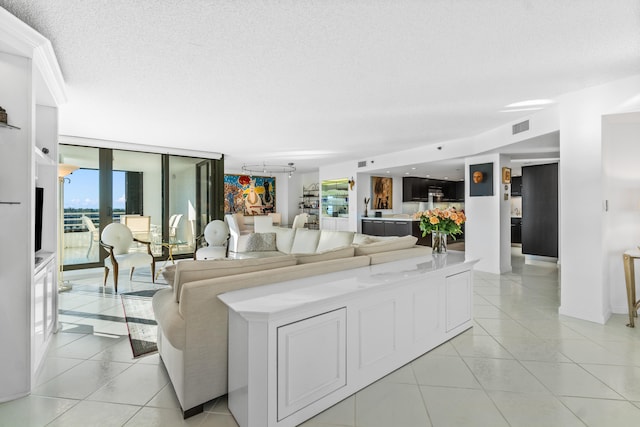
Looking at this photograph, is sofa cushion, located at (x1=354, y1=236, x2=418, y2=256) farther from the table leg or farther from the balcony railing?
the balcony railing

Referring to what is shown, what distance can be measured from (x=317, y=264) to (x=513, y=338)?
6.86 ft

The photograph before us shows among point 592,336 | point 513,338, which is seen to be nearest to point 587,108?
point 592,336

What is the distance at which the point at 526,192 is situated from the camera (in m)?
7.08

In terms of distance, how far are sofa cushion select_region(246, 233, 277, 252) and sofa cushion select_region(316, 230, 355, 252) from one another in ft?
3.44

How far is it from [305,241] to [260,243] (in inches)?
35.2

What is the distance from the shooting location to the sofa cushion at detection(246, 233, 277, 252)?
5.78 meters

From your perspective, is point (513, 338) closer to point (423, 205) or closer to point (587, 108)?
point (587, 108)

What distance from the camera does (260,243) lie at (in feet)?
19.1

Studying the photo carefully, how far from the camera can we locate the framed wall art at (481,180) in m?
5.93

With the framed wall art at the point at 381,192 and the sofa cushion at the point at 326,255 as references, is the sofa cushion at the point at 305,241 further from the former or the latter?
the framed wall art at the point at 381,192

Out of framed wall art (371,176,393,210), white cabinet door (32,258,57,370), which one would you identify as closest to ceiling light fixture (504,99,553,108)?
white cabinet door (32,258,57,370)

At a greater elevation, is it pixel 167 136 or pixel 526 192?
pixel 167 136

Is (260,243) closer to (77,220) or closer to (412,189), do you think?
(77,220)

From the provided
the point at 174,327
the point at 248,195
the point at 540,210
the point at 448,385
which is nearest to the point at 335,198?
the point at 248,195
